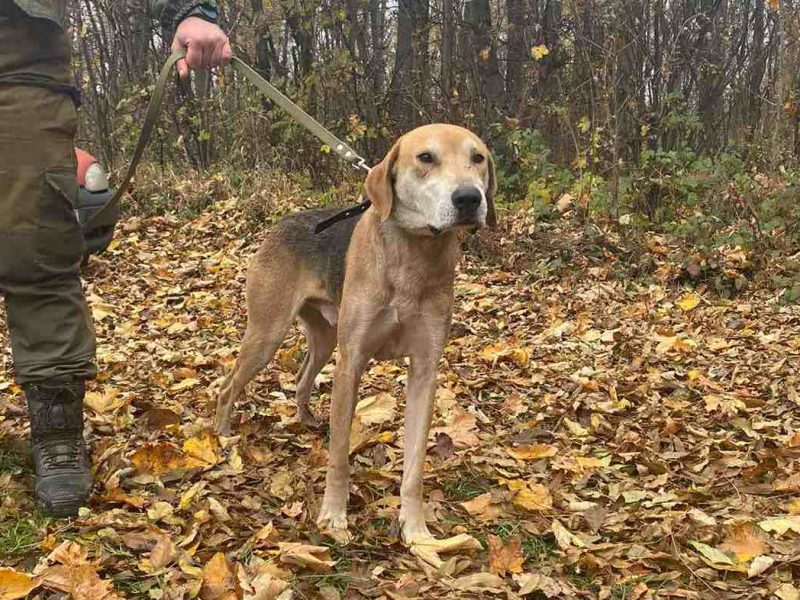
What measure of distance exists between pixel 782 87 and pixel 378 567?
9.80m

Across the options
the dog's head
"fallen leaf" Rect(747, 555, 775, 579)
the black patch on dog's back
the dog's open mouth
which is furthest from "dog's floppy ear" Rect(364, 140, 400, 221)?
"fallen leaf" Rect(747, 555, 775, 579)

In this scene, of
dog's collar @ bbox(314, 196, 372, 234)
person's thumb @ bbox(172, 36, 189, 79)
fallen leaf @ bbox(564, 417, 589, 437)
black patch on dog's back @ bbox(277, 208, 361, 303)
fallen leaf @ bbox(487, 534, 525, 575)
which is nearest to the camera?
fallen leaf @ bbox(487, 534, 525, 575)

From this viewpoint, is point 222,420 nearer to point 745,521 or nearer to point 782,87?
point 745,521

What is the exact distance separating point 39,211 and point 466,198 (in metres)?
1.70

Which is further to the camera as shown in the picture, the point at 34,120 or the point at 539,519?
the point at 539,519

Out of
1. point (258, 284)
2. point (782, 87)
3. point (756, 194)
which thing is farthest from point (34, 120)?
point (782, 87)

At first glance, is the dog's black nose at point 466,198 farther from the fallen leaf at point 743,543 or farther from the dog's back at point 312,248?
the fallen leaf at point 743,543

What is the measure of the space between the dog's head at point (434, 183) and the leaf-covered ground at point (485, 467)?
4.29 ft

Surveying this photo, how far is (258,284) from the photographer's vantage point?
438cm

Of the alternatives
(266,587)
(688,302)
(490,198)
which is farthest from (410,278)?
(688,302)

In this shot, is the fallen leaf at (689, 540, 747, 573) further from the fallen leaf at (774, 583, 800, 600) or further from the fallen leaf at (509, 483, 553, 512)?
the fallen leaf at (509, 483, 553, 512)

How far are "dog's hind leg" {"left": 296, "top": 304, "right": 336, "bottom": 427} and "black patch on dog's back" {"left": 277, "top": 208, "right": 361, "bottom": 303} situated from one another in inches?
18.7

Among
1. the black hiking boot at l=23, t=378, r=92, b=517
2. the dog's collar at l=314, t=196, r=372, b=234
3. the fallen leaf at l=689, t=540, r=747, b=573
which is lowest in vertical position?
the fallen leaf at l=689, t=540, r=747, b=573

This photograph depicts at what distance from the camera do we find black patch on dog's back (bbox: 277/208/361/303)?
405cm
